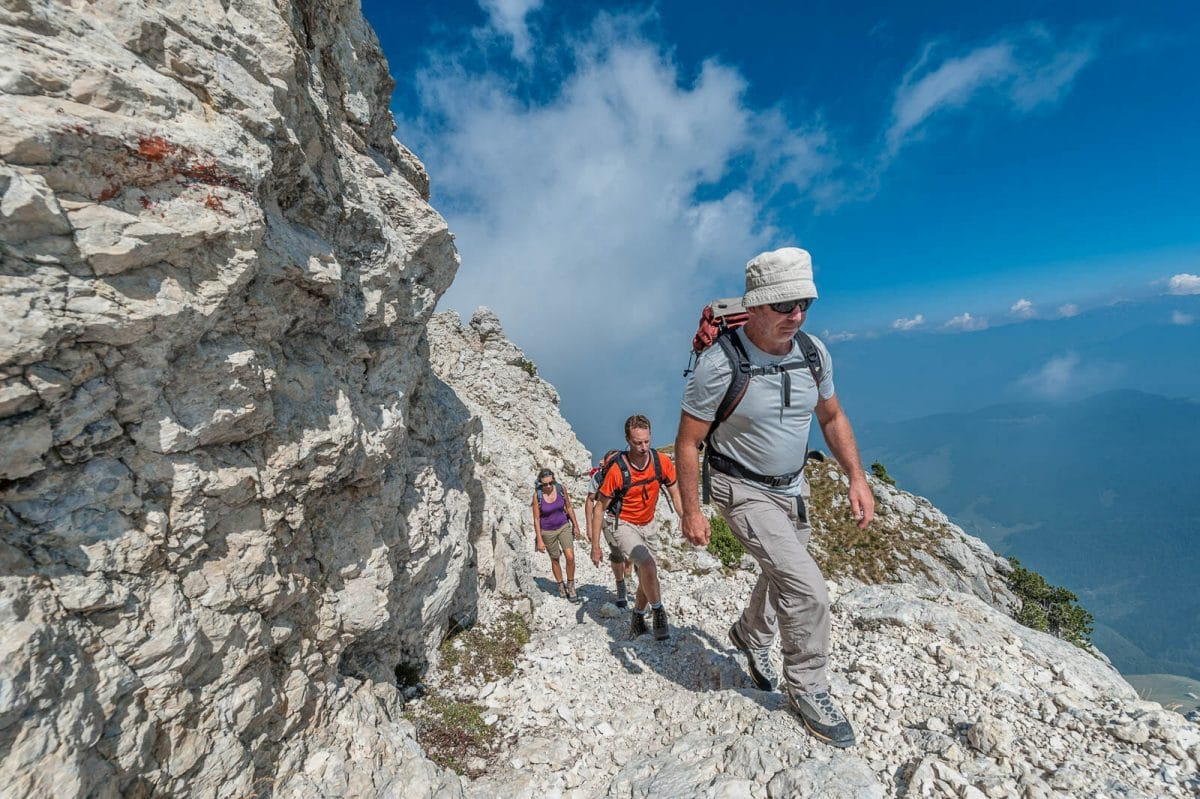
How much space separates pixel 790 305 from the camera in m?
4.59

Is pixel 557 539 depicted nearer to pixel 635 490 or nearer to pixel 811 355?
pixel 635 490

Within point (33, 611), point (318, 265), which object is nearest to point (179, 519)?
point (33, 611)

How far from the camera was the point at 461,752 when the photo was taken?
5.88m

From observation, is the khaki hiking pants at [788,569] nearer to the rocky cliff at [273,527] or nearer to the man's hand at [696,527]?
the man's hand at [696,527]

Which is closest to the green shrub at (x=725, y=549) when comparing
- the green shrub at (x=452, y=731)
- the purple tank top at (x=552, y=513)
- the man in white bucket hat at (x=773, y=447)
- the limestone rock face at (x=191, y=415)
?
the purple tank top at (x=552, y=513)

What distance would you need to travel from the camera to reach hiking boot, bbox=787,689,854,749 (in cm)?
470

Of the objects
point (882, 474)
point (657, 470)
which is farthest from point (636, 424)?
point (882, 474)

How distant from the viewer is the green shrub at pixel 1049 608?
85.2ft

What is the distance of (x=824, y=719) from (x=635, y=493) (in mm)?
4027

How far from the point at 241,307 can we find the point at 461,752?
17.4 feet

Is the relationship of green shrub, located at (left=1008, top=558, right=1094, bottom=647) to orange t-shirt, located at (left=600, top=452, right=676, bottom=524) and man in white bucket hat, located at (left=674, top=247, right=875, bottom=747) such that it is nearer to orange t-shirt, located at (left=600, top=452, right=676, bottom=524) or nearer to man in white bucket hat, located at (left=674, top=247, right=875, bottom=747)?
orange t-shirt, located at (left=600, top=452, right=676, bottom=524)

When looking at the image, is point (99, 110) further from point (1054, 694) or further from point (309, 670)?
point (1054, 694)

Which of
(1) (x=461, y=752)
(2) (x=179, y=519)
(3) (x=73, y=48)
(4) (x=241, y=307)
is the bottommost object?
(1) (x=461, y=752)

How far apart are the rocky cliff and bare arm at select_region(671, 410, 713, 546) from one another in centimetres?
203
